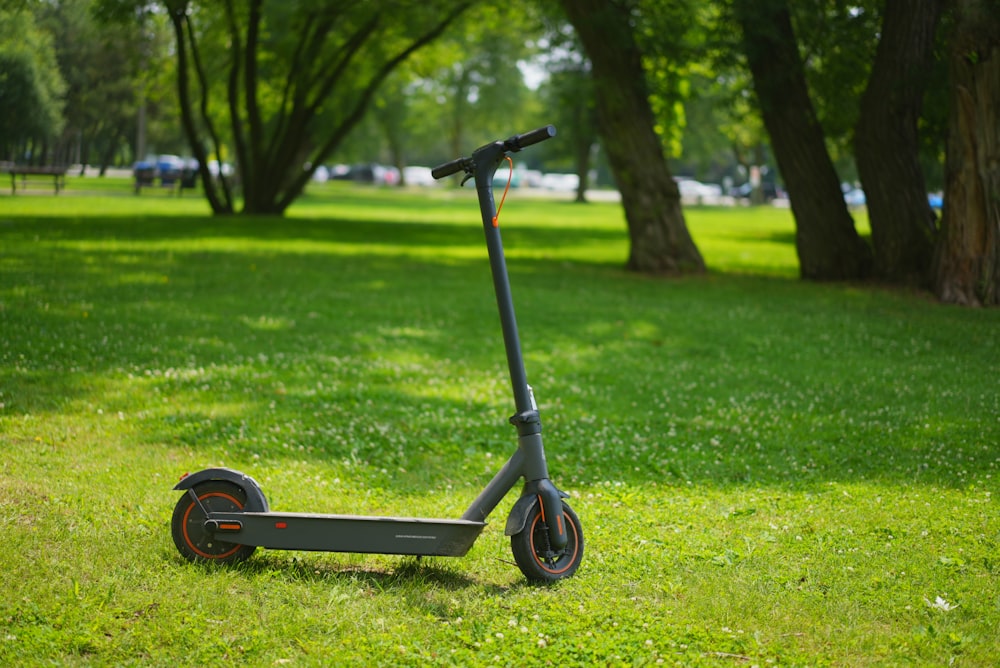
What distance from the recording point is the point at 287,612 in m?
4.36

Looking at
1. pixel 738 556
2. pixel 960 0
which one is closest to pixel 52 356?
pixel 738 556

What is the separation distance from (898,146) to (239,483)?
15.6 m

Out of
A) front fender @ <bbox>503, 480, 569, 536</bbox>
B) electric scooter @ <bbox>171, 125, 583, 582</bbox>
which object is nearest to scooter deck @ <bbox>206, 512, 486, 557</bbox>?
electric scooter @ <bbox>171, 125, 583, 582</bbox>

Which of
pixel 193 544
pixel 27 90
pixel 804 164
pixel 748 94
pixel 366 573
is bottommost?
pixel 366 573

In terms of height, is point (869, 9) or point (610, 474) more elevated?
point (869, 9)

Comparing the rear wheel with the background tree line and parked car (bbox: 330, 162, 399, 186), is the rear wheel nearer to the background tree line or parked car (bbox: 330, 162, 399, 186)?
the background tree line

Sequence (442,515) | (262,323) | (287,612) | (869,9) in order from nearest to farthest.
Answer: (287,612) → (442,515) → (262,323) → (869,9)

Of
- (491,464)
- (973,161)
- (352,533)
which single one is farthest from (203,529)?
(973,161)

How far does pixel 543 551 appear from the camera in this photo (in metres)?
4.77

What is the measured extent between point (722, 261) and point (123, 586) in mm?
20854

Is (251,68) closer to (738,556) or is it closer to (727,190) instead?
(738,556)

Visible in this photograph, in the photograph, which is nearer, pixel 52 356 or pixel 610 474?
pixel 610 474

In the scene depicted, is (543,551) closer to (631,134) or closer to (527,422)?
(527,422)

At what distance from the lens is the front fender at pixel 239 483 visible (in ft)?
15.9
